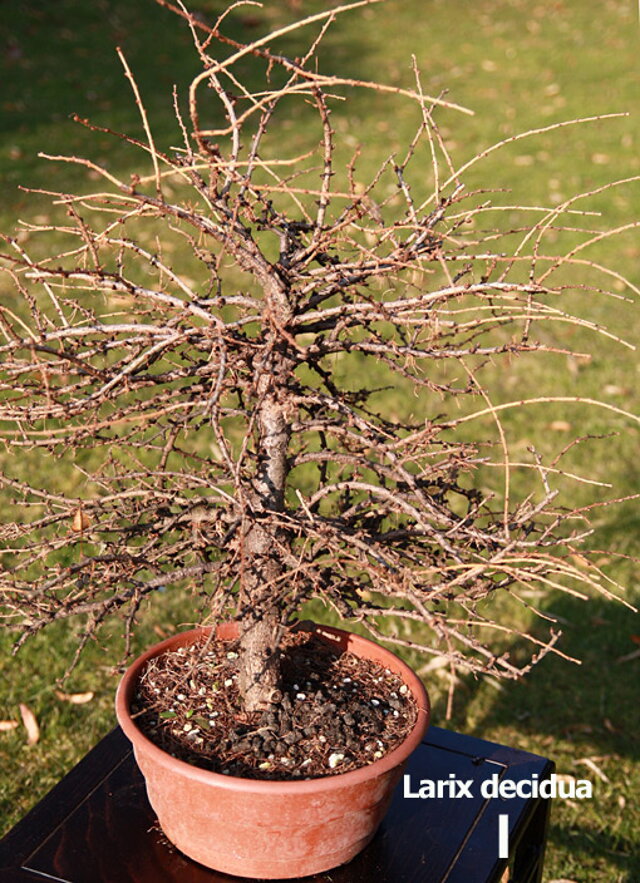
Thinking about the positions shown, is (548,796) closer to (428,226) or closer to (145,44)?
(428,226)

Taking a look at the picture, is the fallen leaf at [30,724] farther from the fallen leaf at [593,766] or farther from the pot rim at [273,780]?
the fallen leaf at [593,766]

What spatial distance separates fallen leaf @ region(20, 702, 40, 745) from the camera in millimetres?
3600

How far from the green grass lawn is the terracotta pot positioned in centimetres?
26

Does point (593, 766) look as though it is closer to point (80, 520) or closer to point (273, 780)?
point (273, 780)

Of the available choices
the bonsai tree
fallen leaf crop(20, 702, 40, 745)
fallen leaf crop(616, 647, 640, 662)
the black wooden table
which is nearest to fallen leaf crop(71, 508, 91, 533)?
the bonsai tree

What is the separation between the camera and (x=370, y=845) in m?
2.28

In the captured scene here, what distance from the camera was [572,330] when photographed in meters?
6.76

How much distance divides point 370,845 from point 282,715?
0.37 metres

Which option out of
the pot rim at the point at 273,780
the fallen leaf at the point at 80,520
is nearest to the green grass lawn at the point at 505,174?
the pot rim at the point at 273,780

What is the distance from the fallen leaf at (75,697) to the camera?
12.4ft

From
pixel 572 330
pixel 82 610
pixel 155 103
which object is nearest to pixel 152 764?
pixel 82 610

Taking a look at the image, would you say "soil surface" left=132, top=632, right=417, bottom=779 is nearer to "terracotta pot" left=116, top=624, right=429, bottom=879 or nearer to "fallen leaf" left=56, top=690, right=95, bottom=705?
"terracotta pot" left=116, top=624, right=429, bottom=879

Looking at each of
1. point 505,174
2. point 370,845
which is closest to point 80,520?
point 370,845

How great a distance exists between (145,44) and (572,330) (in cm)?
931
